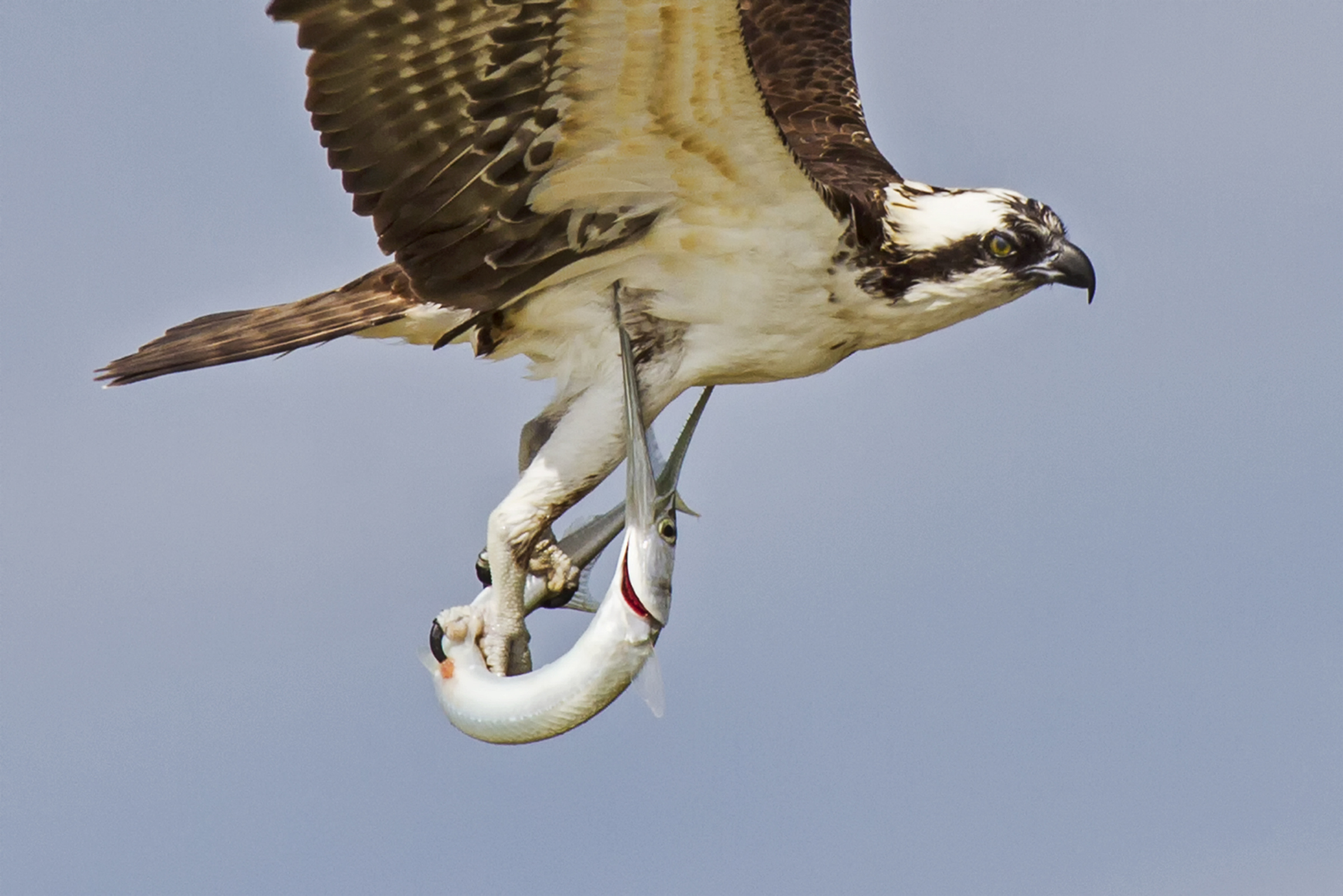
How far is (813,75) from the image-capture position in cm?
1060

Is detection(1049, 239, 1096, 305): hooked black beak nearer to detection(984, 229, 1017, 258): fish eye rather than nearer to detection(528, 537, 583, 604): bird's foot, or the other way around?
detection(984, 229, 1017, 258): fish eye

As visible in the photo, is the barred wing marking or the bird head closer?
the barred wing marking

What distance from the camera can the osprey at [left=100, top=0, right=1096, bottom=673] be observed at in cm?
784

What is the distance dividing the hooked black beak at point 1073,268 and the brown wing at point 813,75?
115 cm

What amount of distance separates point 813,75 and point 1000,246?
2171mm

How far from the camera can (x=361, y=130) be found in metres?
8.10

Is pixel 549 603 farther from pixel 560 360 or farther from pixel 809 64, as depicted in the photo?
pixel 809 64

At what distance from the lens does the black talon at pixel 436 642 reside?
28.8 feet

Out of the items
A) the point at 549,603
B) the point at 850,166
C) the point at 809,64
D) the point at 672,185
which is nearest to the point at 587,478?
the point at 549,603

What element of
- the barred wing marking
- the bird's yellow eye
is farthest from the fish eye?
the barred wing marking

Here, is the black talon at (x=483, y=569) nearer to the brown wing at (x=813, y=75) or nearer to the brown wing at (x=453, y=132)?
the brown wing at (x=453, y=132)

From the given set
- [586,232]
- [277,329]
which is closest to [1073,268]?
[586,232]

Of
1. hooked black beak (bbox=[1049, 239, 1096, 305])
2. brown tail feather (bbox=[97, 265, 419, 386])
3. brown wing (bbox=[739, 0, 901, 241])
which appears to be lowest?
hooked black beak (bbox=[1049, 239, 1096, 305])

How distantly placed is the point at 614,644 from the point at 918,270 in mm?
1656
